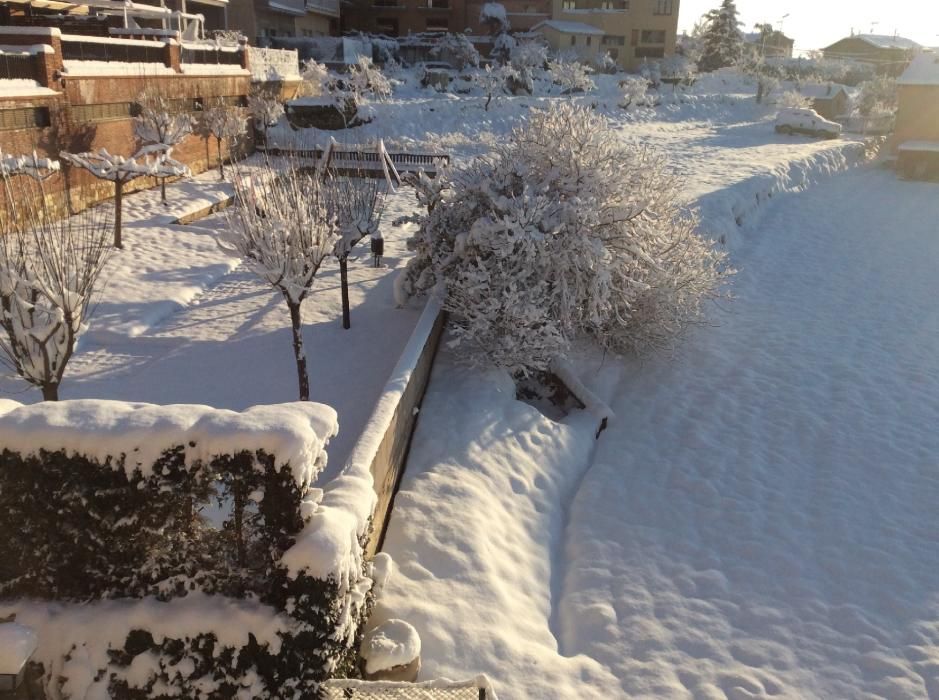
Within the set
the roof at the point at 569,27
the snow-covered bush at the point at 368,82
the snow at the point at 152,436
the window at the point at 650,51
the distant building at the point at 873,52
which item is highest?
the distant building at the point at 873,52

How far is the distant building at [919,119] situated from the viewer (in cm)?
3406

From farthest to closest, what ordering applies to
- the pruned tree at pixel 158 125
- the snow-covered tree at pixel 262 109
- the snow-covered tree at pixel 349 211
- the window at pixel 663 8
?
1. the window at pixel 663 8
2. the snow-covered tree at pixel 262 109
3. the pruned tree at pixel 158 125
4. the snow-covered tree at pixel 349 211

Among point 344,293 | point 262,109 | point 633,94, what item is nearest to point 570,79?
point 633,94

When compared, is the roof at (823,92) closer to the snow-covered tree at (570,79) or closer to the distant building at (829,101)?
the distant building at (829,101)

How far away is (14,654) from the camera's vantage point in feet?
14.8

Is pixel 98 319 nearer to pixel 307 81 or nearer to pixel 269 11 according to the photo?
pixel 307 81

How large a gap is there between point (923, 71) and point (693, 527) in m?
35.2

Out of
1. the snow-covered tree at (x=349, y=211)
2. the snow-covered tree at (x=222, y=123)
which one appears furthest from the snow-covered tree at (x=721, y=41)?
the snow-covered tree at (x=349, y=211)

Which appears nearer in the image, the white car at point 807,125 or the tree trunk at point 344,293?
the tree trunk at point 344,293

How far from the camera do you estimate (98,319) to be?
1230 centimetres

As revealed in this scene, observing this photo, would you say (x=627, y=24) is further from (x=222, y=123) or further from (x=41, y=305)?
(x=41, y=305)

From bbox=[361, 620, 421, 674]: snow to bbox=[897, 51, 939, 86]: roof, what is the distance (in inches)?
1542

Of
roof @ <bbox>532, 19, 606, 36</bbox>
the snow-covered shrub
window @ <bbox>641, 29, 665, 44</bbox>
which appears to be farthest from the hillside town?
window @ <bbox>641, 29, 665, 44</bbox>

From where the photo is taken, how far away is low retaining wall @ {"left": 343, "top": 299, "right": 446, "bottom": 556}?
752 cm
